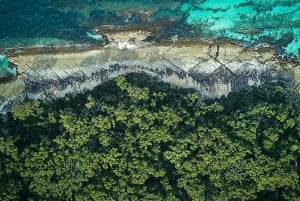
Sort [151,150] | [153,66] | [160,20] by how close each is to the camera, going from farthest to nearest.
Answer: [160,20], [153,66], [151,150]

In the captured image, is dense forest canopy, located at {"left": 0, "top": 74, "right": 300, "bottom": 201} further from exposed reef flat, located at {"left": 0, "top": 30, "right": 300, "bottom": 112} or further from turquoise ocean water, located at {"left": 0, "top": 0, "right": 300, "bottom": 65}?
turquoise ocean water, located at {"left": 0, "top": 0, "right": 300, "bottom": 65}

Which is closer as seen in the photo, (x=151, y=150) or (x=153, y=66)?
→ (x=151, y=150)

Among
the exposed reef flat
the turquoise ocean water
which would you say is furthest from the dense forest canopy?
the turquoise ocean water

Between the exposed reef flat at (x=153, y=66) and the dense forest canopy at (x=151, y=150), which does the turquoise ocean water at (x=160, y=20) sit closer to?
the exposed reef flat at (x=153, y=66)

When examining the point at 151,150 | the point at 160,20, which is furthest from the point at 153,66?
the point at 151,150

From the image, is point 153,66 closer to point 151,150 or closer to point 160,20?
point 160,20

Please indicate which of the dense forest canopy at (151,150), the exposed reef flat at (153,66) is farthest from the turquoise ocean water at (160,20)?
the dense forest canopy at (151,150)
